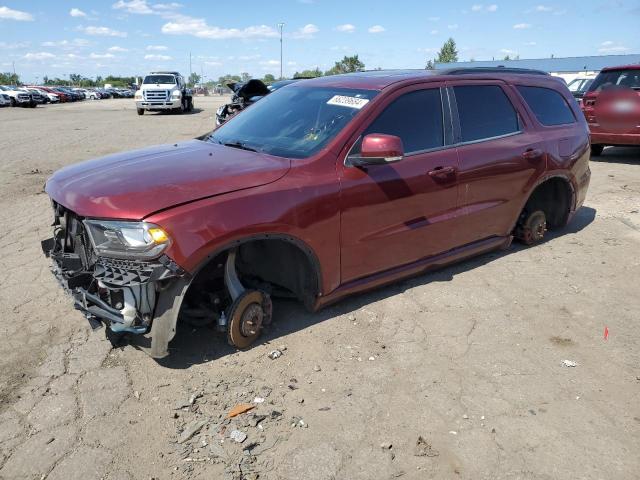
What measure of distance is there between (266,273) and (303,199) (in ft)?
2.25

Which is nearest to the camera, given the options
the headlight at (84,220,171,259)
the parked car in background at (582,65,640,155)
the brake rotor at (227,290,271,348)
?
the headlight at (84,220,171,259)

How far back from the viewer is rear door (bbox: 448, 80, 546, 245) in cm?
432

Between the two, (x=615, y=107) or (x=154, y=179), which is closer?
(x=154, y=179)

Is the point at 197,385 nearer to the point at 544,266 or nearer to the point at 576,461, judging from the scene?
the point at 576,461

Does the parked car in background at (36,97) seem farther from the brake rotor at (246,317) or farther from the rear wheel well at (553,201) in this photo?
the brake rotor at (246,317)

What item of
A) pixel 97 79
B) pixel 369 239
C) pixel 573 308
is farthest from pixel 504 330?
pixel 97 79

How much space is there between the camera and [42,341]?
351 cm

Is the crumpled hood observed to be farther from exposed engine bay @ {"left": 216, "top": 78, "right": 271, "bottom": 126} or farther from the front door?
exposed engine bay @ {"left": 216, "top": 78, "right": 271, "bottom": 126}

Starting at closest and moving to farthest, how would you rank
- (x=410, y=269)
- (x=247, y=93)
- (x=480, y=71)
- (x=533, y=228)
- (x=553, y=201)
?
(x=410, y=269), (x=480, y=71), (x=533, y=228), (x=553, y=201), (x=247, y=93)

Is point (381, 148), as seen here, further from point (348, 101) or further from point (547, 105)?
point (547, 105)

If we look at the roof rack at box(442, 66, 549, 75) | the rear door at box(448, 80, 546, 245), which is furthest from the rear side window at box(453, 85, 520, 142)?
the roof rack at box(442, 66, 549, 75)

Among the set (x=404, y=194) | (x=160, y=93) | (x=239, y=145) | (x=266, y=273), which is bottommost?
(x=266, y=273)

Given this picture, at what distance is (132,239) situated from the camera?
111 inches

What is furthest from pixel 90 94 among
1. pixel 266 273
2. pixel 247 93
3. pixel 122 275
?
pixel 122 275
